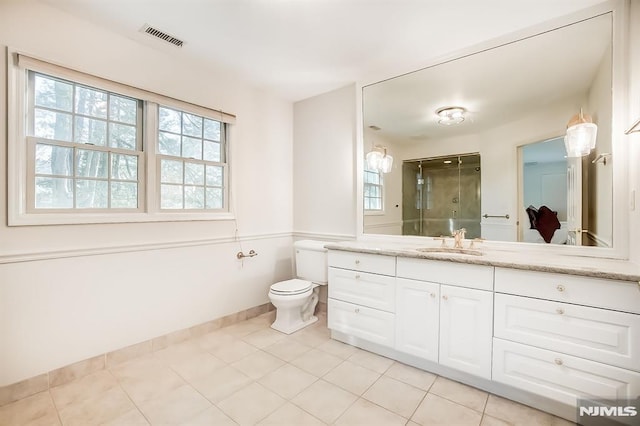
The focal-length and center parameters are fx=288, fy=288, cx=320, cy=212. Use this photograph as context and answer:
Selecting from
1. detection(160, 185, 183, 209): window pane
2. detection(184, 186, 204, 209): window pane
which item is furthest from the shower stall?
detection(160, 185, 183, 209): window pane

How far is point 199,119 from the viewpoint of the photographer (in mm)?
2727

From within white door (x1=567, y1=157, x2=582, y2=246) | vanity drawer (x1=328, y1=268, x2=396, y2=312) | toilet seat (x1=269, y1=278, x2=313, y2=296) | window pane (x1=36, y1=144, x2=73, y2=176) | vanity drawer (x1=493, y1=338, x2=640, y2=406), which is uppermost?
window pane (x1=36, y1=144, x2=73, y2=176)

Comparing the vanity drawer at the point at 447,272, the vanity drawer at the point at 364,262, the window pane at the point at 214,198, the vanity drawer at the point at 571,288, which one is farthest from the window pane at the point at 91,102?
the vanity drawer at the point at 571,288

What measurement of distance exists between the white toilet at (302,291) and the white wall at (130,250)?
1.40 feet

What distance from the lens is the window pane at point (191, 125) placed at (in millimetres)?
2615

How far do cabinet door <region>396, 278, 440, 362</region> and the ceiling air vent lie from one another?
2.49 m

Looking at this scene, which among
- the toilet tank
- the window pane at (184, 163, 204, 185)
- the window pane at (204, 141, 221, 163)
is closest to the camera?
the window pane at (184, 163, 204, 185)

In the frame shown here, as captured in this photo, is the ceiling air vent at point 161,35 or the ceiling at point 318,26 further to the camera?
the ceiling air vent at point 161,35

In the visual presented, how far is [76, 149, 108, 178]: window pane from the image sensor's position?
6.63 feet

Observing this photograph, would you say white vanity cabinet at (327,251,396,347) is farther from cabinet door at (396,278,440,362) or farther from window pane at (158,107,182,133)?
window pane at (158,107,182,133)

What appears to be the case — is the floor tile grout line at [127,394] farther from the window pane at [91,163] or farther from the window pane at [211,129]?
the window pane at [211,129]

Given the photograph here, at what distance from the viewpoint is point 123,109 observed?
88.5 inches

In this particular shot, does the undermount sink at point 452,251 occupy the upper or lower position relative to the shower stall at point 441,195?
lower

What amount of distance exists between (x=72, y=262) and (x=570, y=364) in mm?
3072
